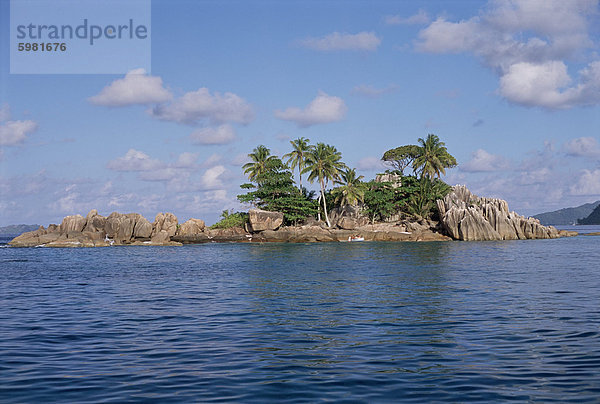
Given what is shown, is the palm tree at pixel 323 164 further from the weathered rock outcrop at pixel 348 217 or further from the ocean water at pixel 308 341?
the ocean water at pixel 308 341

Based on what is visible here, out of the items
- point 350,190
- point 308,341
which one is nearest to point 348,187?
point 350,190

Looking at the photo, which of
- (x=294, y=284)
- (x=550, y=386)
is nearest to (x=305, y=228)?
(x=294, y=284)

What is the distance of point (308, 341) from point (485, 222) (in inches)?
2716

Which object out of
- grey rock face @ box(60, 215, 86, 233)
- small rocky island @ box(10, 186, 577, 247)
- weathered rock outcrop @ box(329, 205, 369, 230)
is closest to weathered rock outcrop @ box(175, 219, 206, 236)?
small rocky island @ box(10, 186, 577, 247)

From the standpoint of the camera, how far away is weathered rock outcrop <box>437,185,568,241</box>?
76750 millimetres

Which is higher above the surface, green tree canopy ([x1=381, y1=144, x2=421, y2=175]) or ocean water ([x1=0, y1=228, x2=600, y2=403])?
green tree canopy ([x1=381, y1=144, x2=421, y2=175])

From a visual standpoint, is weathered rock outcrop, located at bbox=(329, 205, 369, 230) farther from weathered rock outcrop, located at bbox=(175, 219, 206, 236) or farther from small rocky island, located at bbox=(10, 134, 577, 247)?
weathered rock outcrop, located at bbox=(175, 219, 206, 236)

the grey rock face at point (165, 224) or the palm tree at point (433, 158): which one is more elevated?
the palm tree at point (433, 158)

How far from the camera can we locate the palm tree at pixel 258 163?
95.2 meters

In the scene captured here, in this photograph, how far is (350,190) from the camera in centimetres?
8875

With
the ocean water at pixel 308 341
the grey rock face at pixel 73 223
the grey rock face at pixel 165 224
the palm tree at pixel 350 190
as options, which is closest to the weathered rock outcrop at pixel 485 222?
the palm tree at pixel 350 190

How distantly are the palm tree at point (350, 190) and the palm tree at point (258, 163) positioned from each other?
14.3 m

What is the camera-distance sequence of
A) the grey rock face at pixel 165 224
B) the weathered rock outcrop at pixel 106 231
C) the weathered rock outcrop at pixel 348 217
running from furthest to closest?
the weathered rock outcrop at pixel 348 217
the grey rock face at pixel 165 224
the weathered rock outcrop at pixel 106 231

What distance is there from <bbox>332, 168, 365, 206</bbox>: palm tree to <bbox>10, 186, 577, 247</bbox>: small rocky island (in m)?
3.78
